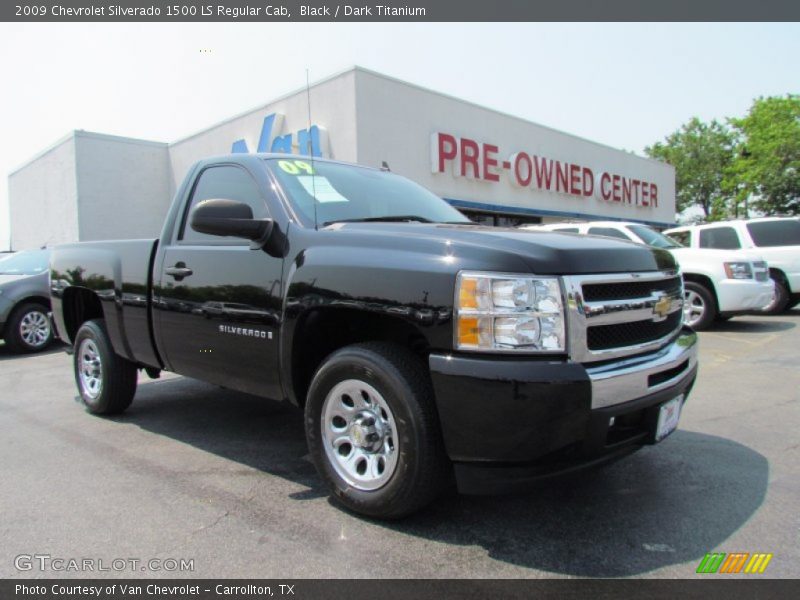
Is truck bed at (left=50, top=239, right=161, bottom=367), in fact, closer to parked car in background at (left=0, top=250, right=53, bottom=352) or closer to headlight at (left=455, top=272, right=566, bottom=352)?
headlight at (left=455, top=272, right=566, bottom=352)

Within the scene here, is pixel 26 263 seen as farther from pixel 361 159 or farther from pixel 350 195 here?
pixel 361 159

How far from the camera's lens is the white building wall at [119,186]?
1995 centimetres

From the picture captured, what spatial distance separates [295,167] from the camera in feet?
12.5

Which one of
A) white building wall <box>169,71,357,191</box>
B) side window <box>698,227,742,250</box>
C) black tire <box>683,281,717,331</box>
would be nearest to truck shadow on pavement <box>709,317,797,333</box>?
black tire <box>683,281,717,331</box>

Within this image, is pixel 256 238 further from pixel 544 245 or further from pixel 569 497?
pixel 569 497

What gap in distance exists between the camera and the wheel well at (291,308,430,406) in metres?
2.94

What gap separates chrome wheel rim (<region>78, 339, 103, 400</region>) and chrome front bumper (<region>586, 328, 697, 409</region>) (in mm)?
4082

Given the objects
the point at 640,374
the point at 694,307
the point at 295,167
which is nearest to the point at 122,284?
the point at 295,167

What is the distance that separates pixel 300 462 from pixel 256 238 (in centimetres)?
147

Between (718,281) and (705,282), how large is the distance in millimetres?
247

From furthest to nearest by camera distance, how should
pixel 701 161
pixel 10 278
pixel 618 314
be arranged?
pixel 701 161
pixel 10 278
pixel 618 314

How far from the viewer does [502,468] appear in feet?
8.09

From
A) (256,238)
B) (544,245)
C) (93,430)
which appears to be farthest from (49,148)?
(544,245)

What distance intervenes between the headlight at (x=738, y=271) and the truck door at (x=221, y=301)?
784 cm
